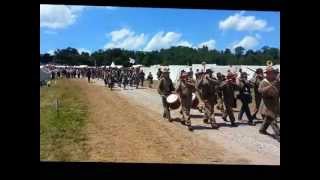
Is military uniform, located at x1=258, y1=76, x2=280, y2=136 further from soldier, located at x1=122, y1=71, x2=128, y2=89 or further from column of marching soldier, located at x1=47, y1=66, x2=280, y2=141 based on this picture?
soldier, located at x1=122, y1=71, x2=128, y2=89

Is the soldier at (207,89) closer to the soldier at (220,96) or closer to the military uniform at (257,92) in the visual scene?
the soldier at (220,96)

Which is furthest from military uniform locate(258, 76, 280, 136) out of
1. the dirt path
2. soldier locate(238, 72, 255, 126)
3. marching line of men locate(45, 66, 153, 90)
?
marching line of men locate(45, 66, 153, 90)

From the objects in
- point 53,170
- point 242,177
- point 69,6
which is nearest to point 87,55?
point 69,6

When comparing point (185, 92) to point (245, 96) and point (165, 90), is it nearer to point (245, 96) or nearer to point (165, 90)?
point (165, 90)

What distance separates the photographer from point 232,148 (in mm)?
8398

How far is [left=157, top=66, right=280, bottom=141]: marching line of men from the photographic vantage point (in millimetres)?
8406

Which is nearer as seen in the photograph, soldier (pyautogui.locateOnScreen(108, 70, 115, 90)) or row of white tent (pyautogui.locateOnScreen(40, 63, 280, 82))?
row of white tent (pyautogui.locateOnScreen(40, 63, 280, 82))

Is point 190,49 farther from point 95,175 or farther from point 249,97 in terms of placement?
point 95,175

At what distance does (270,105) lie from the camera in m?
8.41

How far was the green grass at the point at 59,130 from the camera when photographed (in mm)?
8328

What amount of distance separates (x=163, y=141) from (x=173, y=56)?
782 millimetres

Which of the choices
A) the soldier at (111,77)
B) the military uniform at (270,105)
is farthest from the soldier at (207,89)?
the soldier at (111,77)

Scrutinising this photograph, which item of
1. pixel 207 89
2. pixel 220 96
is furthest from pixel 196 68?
pixel 220 96
